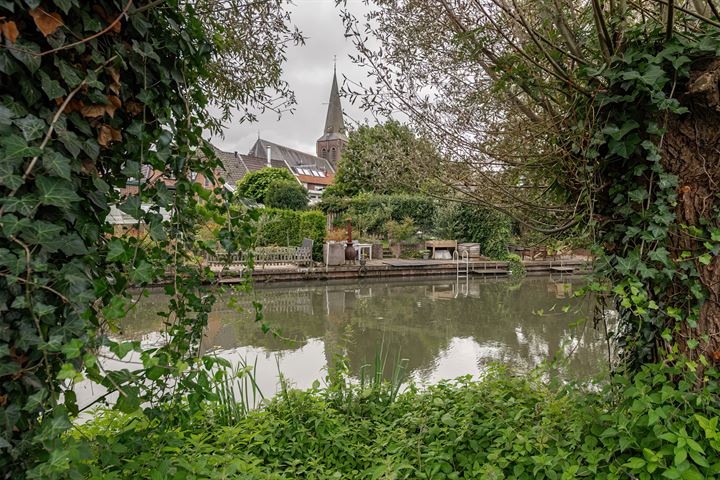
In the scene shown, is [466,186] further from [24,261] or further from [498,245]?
[498,245]

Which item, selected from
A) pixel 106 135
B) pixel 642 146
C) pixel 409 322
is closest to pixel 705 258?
pixel 642 146

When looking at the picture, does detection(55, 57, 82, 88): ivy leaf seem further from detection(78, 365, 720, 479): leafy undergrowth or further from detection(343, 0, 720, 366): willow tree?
detection(343, 0, 720, 366): willow tree

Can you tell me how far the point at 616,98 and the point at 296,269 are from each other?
9.94 metres

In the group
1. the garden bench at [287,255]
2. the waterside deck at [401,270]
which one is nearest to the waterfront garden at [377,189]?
the waterside deck at [401,270]

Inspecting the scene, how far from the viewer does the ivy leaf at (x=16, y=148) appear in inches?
28.4

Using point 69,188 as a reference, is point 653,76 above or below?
above

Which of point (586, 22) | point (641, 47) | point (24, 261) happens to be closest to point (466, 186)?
point (586, 22)

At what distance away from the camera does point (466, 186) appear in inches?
92.7

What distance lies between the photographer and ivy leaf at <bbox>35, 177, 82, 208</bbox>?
0.77m

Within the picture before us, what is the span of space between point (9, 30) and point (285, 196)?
16.8m

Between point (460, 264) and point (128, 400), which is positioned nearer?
point (128, 400)

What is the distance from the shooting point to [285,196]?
1734cm

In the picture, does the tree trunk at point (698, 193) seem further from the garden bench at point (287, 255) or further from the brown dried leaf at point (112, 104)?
the garden bench at point (287, 255)

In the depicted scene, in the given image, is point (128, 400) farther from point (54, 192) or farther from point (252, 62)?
point (252, 62)
